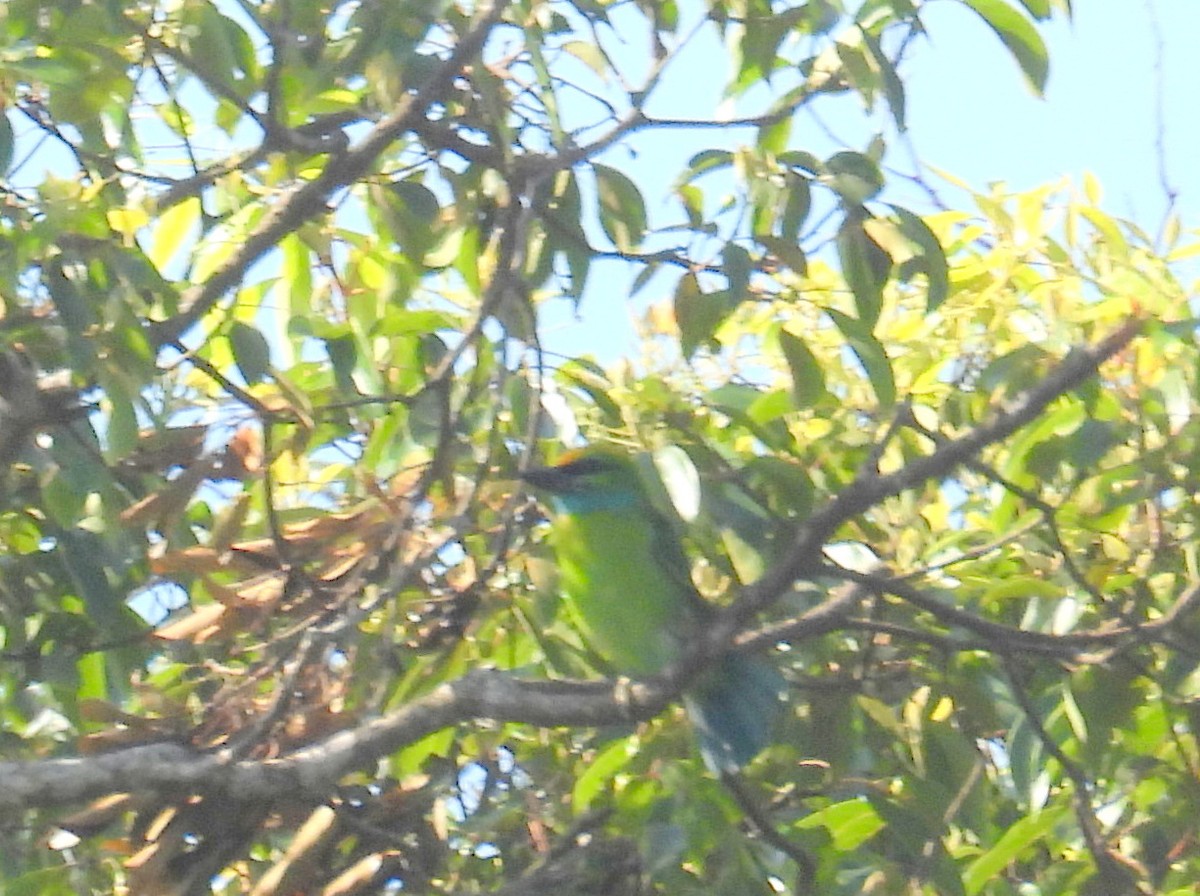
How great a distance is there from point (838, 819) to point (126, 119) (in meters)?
1.24

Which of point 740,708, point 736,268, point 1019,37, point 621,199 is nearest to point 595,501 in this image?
point 740,708

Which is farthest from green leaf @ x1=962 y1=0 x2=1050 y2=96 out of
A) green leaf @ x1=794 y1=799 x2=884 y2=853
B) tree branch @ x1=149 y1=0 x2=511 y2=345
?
green leaf @ x1=794 y1=799 x2=884 y2=853

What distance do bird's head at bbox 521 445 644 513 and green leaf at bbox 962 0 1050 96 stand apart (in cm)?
72

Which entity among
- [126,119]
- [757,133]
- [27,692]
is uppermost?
[126,119]

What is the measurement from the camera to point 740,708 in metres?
2.53

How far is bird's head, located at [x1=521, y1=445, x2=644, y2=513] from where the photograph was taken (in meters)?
2.54

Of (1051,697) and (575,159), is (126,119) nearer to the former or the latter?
(575,159)

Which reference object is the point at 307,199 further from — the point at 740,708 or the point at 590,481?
the point at 740,708

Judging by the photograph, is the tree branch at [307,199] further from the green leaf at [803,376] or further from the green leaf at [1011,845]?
the green leaf at [1011,845]

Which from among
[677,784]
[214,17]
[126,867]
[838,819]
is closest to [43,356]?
[214,17]

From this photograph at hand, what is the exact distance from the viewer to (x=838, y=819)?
2.15m

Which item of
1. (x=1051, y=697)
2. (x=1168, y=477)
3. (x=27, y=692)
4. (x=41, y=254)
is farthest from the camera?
(x=27, y=692)

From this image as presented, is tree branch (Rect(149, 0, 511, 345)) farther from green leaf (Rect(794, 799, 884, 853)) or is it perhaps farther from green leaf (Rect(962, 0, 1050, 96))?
green leaf (Rect(794, 799, 884, 853))

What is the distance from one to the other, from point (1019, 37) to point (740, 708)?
39.7 inches
